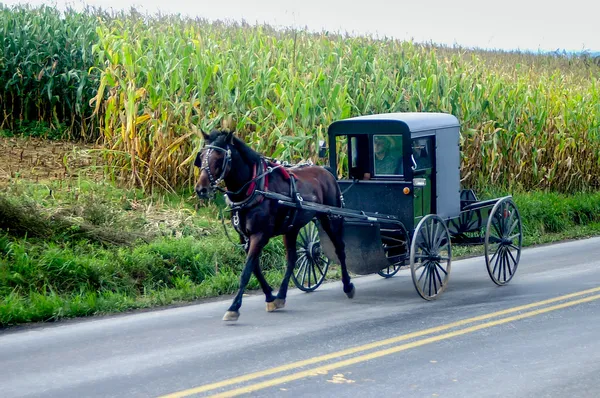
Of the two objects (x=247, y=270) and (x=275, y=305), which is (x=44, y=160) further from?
(x=247, y=270)

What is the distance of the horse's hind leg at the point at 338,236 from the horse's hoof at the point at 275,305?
3.35 ft

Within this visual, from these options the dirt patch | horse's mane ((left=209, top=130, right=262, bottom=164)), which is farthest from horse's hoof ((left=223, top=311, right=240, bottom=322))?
the dirt patch

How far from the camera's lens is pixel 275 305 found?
10250mm

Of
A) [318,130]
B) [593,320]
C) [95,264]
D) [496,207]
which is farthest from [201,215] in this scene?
[593,320]

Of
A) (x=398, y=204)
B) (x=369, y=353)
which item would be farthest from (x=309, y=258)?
(x=369, y=353)

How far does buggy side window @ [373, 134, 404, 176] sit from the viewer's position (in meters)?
11.4

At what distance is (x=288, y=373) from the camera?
24.3 ft

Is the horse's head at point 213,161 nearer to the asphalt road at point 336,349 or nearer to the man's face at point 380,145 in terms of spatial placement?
the asphalt road at point 336,349

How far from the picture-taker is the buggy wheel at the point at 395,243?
36.7ft

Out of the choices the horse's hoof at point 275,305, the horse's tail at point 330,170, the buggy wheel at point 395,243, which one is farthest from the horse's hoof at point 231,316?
the horse's tail at point 330,170

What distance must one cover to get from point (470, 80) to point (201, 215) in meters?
8.07

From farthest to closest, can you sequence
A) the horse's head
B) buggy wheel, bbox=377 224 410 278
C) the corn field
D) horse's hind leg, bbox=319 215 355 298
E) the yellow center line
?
the corn field < buggy wheel, bbox=377 224 410 278 < horse's hind leg, bbox=319 215 355 298 < the horse's head < the yellow center line

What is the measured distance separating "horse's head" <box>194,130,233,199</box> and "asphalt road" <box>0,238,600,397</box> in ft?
4.79

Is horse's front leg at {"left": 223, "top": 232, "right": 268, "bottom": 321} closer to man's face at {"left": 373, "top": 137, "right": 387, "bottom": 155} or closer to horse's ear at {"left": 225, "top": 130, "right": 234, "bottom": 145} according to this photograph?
horse's ear at {"left": 225, "top": 130, "right": 234, "bottom": 145}
